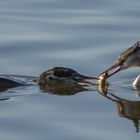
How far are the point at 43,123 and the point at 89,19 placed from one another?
4914 millimetres

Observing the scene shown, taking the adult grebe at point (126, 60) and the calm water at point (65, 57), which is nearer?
the calm water at point (65, 57)

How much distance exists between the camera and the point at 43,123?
10.5 meters

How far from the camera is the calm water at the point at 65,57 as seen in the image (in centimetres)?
1031

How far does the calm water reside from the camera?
1031cm

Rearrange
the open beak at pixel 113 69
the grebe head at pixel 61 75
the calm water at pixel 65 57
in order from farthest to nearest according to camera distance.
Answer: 1. the open beak at pixel 113 69
2. the grebe head at pixel 61 75
3. the calm water at pixel 65 57

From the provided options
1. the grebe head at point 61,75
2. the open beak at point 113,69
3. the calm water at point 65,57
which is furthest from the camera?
the open beak at point 113,69

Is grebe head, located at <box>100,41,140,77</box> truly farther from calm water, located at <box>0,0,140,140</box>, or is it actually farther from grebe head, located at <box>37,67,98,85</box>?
grebe head, located at <box>37,67,98,85</box>

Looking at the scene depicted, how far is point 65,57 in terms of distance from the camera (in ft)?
43.9

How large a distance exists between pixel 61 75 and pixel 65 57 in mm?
915

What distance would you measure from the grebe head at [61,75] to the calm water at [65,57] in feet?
0.63

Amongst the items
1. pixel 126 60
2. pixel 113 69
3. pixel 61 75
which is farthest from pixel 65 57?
pixel 126 60

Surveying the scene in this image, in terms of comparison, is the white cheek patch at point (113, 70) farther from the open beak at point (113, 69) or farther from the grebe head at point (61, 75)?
the grebe head at point (61, 75)

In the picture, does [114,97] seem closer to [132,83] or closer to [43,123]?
[132,83]

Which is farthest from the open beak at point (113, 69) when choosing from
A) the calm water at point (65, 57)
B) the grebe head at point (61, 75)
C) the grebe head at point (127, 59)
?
the grebe head at point (61, 75)
